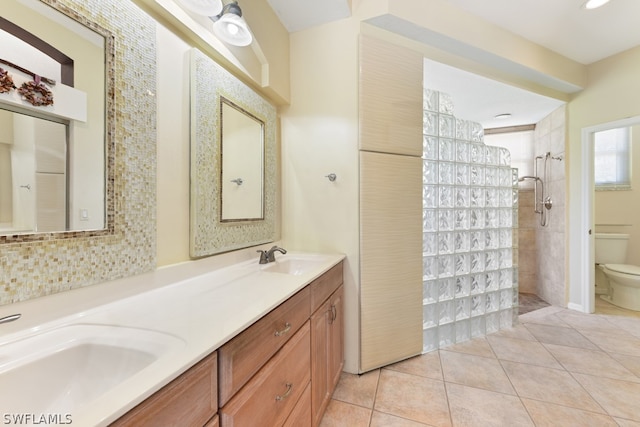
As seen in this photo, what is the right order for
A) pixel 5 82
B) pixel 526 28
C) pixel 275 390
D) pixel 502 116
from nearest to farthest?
pixel 5 82 → pixel 275 390 → pixel 526 28 → pixel 502 116

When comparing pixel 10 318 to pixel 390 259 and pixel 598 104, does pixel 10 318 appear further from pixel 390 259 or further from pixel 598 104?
pixel 598 104

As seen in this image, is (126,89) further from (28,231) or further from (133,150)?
(28,231)

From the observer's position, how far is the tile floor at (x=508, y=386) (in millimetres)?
1429

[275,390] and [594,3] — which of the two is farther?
[594,3]

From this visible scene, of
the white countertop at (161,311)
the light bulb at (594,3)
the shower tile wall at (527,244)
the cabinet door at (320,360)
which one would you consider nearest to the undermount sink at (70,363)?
the white countertop at (161,311)

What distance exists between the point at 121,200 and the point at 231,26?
95 centimetres

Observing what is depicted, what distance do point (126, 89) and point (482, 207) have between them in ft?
8.57

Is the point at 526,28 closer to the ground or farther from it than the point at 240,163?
farther from it

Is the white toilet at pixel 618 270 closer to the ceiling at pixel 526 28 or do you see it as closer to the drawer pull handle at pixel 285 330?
the ceiling at pixel 526 28

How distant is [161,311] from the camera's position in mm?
819

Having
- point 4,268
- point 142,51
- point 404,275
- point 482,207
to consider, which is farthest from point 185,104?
point 482,207

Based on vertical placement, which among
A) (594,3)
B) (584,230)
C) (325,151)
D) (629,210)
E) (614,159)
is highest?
(594,3)

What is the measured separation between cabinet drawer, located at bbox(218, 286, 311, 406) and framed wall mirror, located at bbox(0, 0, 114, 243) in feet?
1.95

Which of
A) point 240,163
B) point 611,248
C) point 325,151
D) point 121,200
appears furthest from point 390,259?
point 611,248
